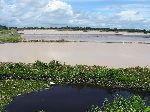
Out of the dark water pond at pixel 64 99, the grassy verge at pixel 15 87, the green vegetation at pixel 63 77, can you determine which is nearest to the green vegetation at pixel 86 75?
the green vegetation at pixel 63 77

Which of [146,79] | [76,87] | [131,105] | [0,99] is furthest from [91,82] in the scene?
[131,105]

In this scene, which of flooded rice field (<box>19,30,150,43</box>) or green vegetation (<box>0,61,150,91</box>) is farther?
flooded rice field (<box>19,30,150,43</box>)

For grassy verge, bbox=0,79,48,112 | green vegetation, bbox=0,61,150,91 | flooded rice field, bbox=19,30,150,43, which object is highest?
green vegetation, bbox=0,61,150,91

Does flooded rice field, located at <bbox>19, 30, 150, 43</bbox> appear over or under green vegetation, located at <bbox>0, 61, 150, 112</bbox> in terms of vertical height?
under

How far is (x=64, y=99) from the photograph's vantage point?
39656mm

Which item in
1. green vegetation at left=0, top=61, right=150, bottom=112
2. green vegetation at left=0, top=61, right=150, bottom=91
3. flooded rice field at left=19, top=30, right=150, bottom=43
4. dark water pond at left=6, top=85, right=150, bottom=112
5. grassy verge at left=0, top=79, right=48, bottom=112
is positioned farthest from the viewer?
flooded rice field at left=19, top=30, right=150, bottom=43

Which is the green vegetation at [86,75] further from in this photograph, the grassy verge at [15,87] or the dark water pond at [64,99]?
the grassy verge at [15,87]

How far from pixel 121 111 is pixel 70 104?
10.8 metres

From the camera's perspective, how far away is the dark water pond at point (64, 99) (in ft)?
117

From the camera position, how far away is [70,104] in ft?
123

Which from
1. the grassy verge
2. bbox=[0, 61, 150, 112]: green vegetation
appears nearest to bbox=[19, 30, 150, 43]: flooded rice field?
bbox=[0, 61, 150, 112]: green vegetation

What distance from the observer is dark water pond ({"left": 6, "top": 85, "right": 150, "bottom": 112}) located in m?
35.5

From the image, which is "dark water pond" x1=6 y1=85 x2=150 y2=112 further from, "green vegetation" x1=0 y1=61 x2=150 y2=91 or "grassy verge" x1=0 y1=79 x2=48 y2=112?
"green vegetation" x1=0 y1=61 x2=150 y2=91

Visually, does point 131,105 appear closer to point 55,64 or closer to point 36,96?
point 36,96
